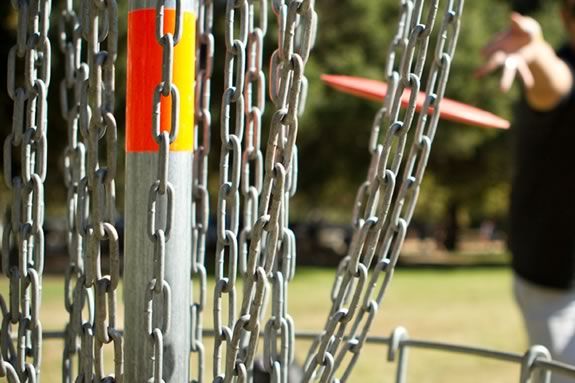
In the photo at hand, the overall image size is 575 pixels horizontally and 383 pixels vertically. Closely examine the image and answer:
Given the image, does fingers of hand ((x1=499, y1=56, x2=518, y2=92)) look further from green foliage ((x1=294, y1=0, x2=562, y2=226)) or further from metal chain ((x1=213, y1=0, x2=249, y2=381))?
green foliage ((x1=294, y1=0, x2=562, y2=226))

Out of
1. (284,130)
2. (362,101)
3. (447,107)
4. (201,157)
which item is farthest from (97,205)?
(362,101)

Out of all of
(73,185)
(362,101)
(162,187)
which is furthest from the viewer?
(362,101)

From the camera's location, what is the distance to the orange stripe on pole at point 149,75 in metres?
1.31

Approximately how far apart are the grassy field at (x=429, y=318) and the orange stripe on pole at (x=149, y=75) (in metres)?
2.87

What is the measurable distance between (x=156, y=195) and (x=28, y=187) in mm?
250

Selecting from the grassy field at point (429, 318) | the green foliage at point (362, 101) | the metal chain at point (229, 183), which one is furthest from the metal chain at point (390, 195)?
the green foliage at point (362, 101)

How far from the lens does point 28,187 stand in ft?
4.44

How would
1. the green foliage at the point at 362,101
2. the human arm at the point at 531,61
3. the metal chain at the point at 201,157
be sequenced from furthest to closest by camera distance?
the green foliage at the point at 362,101 < the human arm at the point at 531,61 < the metal chain at the point at 201,157

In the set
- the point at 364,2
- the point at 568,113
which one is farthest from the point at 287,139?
the point at 364,2

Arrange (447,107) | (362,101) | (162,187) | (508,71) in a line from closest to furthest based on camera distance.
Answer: (162,187) → (447,107) → (508,71) → (362,101)

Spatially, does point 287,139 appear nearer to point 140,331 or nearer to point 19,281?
point 140,331

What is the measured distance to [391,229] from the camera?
1.44 m

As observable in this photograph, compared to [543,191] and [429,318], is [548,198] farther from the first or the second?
[429,318]

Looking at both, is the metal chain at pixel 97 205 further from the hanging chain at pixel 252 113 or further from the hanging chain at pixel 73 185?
the hanging chain at pixel 252 113
